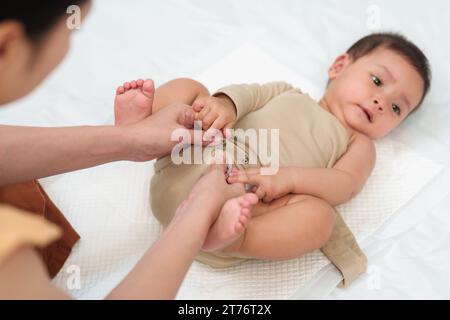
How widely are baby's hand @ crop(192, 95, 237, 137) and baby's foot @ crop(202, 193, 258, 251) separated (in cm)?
22

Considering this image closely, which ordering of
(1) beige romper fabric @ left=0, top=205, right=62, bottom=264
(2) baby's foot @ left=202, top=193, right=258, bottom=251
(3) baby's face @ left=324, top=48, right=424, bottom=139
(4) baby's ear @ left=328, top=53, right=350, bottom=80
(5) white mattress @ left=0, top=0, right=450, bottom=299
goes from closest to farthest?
(1) beige romper fabric @ left=0, top=205, right=62, bottom=264, (2) baby's foot @ left=202, top=193, right=258, bottom=251, (5) white mattress @ left=0, top=0, right=450, bottom=299, (3) baby's face @ left=324, top=48, right=424, bottom=139, (4) baby's ear @ left=328, top=53, right=350, bottom=80

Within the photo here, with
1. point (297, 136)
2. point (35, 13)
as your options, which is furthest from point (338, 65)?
point (35, 13)

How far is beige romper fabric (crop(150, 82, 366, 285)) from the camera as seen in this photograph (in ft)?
3.35

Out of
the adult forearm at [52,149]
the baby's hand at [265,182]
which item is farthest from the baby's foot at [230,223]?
the adult forearm at [52,149]

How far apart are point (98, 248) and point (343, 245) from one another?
0.51 metres

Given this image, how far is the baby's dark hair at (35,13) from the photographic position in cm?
53

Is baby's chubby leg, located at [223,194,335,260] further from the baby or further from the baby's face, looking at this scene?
the baby's face

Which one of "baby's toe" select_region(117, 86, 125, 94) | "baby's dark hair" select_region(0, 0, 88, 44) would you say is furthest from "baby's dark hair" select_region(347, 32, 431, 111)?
"baby's dark hair" select_region(0, 0, 88, 44)

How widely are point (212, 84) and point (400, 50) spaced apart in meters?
0.49

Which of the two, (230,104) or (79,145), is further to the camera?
(230,104)

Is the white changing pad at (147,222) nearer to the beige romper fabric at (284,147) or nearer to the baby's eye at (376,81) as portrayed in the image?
the beige romper fabric at (284,147)

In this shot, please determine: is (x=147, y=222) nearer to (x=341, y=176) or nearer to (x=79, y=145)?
(x=79, y=145)

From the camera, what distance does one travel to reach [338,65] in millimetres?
1332

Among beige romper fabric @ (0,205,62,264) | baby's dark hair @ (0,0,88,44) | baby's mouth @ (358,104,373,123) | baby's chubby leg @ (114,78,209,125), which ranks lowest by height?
baby's mouth @ (358,104,373,123)
